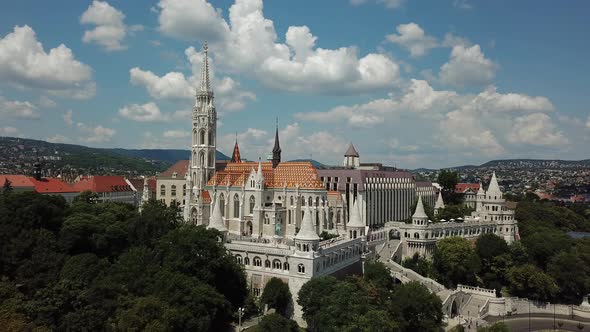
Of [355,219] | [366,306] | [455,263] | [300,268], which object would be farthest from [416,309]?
[455,263]

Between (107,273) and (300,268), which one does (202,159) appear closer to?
(300,268)

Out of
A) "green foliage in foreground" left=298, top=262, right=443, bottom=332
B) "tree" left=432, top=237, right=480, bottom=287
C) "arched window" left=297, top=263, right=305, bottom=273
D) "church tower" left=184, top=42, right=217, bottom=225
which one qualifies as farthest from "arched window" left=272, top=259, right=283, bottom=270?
"church tower" left=184, top=42, right=217, bottom=225

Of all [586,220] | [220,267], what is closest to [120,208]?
[220,267]

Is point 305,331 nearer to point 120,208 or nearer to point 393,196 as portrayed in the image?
point 120,208

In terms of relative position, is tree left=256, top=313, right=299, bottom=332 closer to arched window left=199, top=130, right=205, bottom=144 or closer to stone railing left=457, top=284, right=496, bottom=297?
stone railing left=457, top=284, right=496, bottom=297

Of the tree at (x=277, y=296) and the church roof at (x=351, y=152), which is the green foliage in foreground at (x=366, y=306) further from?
the church roof at (x=351, y=152)
